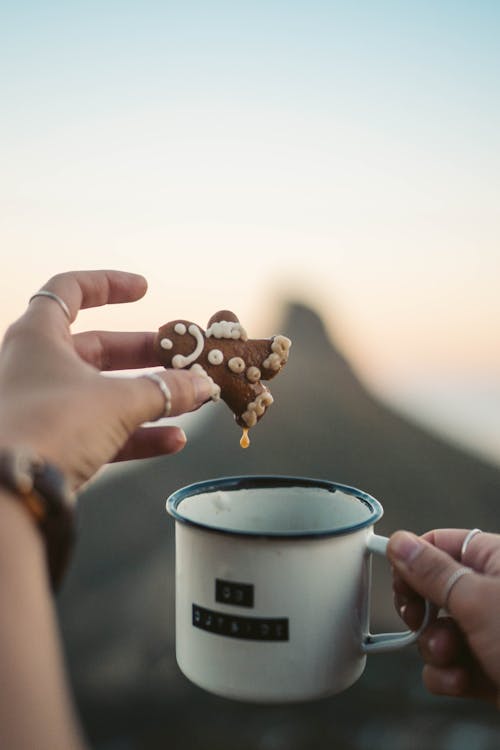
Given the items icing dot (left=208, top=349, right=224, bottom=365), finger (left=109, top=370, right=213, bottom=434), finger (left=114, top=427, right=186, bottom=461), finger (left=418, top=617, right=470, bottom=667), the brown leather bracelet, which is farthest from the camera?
finger (left=114, top=427, right=186, bottom=461)

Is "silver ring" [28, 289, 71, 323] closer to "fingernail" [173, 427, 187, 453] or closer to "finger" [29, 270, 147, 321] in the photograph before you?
"finger" [29, 270, 147, 321]

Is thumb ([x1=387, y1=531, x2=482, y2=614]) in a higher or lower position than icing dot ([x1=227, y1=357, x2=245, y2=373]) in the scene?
lower

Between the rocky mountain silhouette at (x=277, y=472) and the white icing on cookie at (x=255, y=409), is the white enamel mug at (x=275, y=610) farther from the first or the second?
the rocky mountain silhouette at (x=277, y=472)

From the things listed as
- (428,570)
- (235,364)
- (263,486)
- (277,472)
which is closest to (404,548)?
(428,570)

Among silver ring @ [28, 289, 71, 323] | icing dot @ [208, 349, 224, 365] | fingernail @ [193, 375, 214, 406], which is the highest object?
silver ring @ [28, 289, 71, 323]

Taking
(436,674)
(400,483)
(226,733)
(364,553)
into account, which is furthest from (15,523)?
(400,483)

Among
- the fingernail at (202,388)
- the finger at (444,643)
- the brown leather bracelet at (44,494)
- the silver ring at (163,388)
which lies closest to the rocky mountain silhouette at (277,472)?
the finger at (444,643)

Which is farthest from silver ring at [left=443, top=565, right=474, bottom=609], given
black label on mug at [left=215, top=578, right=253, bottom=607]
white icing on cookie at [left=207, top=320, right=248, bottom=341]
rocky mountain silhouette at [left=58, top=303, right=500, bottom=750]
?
rocky mountain silhouette at [left=58, top=303, right=500, bottom=750]
